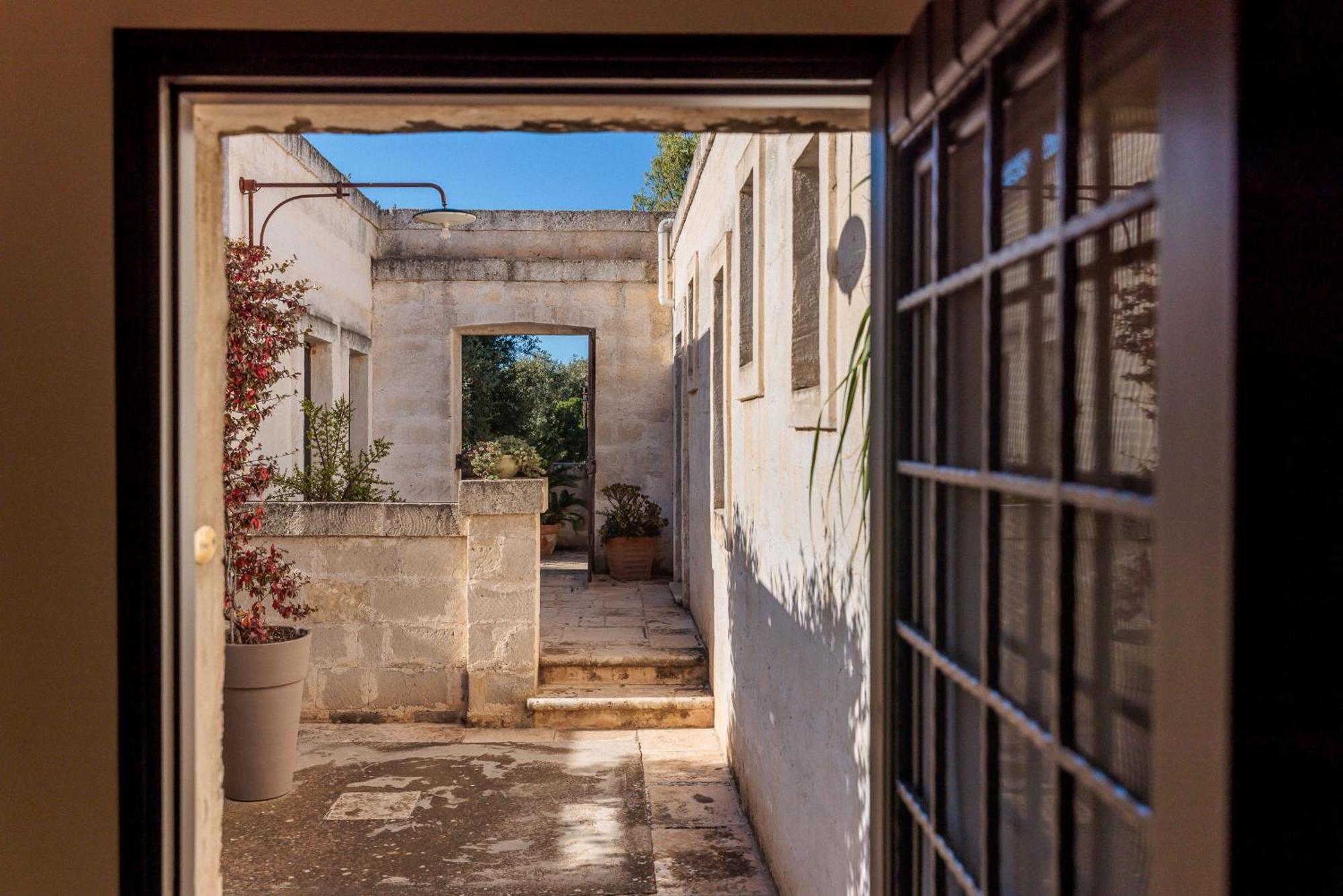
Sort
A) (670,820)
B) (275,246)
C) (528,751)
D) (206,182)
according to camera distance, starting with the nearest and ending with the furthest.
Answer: (206,182) → (670,820) → (528,751) → (275,246)

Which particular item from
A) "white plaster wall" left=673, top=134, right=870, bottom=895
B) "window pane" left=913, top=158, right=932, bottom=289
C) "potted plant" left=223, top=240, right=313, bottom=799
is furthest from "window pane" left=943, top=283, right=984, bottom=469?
"potted plant" left=223, top=240, right=313, bottom=799

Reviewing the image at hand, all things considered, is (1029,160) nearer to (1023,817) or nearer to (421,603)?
(1023,817)

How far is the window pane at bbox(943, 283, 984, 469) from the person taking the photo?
1241mm

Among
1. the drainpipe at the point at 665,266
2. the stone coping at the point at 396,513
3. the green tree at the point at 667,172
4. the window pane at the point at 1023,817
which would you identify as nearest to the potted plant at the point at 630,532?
the drainpipe at the point at 665,266

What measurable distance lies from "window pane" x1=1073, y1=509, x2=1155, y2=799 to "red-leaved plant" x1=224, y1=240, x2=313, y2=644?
147 inches

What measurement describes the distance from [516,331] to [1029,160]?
8.39 metres

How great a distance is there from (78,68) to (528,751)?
3887 mm

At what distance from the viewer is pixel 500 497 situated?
5094mm

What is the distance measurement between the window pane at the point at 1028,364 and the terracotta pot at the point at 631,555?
7590 millimetres

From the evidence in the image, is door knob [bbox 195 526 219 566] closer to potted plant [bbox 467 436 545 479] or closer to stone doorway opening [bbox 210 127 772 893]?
stone doorway opening [bbox 210 127 772 893]

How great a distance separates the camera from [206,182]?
5.72ft

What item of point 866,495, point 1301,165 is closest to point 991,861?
point 1301,165

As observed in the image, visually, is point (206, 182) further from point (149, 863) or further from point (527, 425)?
point (527, 425)

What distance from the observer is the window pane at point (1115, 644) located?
2.99 ft
